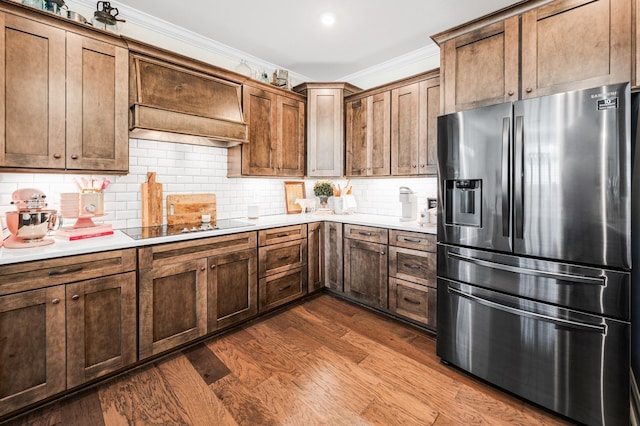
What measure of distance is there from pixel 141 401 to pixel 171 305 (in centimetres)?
64

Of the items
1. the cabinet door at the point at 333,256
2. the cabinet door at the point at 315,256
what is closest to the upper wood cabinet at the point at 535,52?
the cabinet door at the point at 333,256

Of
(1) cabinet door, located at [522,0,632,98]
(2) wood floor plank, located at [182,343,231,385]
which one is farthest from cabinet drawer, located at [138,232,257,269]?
(1) cabinet door, located at [522,0,632,98]

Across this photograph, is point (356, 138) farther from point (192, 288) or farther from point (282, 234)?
point (192, 288)

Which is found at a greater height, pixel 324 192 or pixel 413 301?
pixel 324 192

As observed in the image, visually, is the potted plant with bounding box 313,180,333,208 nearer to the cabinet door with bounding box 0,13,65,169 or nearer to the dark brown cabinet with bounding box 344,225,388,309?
the dark brown cabinet with bounding box 344,225,388,309

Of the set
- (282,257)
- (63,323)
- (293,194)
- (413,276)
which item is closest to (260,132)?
(293,194)

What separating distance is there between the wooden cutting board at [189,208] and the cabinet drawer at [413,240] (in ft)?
6.02

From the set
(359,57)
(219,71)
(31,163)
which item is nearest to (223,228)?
(31,163)

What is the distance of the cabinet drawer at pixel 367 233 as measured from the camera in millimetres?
2949

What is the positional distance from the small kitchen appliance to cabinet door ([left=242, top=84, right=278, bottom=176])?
4.84 feet

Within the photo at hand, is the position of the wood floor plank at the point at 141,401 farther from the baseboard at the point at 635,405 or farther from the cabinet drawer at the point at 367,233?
the baseboard at the point at 635,405

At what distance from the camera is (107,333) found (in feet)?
6.39

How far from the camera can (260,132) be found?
323 cm

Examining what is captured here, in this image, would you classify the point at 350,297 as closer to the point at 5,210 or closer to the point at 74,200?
the point at 74,200
